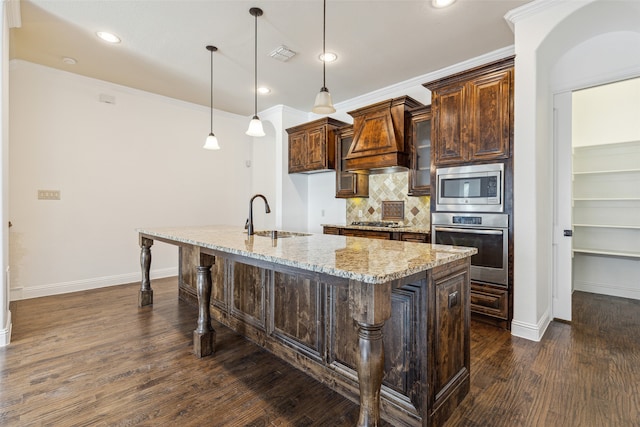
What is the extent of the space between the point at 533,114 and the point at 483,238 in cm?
117

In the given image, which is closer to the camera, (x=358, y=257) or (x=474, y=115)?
(x=358, y=257)

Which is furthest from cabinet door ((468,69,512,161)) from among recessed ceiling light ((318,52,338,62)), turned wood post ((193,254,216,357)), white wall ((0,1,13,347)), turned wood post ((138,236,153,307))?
white wall ((0,1,13,347))

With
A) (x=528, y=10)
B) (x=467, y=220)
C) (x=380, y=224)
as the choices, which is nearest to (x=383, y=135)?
(x=380, y=224)

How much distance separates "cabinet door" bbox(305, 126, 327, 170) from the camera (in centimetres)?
478

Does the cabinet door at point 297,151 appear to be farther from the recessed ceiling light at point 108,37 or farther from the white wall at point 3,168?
the white wall at point 3,168

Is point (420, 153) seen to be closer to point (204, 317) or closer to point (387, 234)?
point (387, 234)

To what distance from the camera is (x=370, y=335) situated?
1265 mm

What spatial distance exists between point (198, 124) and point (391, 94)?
3.25m

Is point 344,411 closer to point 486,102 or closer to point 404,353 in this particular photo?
point 404,353

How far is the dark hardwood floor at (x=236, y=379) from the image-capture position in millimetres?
1642

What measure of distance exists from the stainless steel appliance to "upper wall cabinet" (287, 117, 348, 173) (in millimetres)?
2153

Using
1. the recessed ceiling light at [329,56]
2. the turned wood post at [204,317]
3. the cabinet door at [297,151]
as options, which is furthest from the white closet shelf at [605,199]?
the turned wood post at [204,317]

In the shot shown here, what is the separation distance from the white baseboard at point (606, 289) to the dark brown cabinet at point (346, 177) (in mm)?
3132

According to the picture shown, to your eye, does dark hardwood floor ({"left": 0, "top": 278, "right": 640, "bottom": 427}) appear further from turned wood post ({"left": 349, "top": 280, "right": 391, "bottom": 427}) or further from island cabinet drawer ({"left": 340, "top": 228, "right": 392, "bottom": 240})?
island cabinet drawer ({"left": 340, "top": 228, "right": 392, "bottom": 240})
